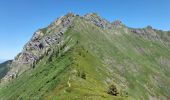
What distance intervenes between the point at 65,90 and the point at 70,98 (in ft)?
48.8

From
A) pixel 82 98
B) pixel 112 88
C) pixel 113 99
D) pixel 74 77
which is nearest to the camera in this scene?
pixel 82 98

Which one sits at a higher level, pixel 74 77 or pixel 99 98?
pixel 74 77

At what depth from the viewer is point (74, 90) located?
143625 mm

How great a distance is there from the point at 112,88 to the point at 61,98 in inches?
1714

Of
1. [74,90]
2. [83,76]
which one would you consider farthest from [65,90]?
[83,76]

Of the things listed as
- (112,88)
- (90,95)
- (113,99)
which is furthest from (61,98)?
(112,88)

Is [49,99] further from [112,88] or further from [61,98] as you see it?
[112,88]

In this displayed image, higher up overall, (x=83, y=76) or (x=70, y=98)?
(x=83, y=76)

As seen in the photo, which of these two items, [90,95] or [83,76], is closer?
[90,95]

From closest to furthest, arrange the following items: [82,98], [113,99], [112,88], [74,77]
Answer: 1. [82,98]
2. [113,99]
3. [112,88]
4. [74,77]

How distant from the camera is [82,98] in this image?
13100 centimetres

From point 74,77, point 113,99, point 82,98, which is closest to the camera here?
point 82,98

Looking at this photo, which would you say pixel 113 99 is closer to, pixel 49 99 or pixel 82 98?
pixel 82 98

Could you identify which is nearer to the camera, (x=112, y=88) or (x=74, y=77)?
(x=112, y=88)
